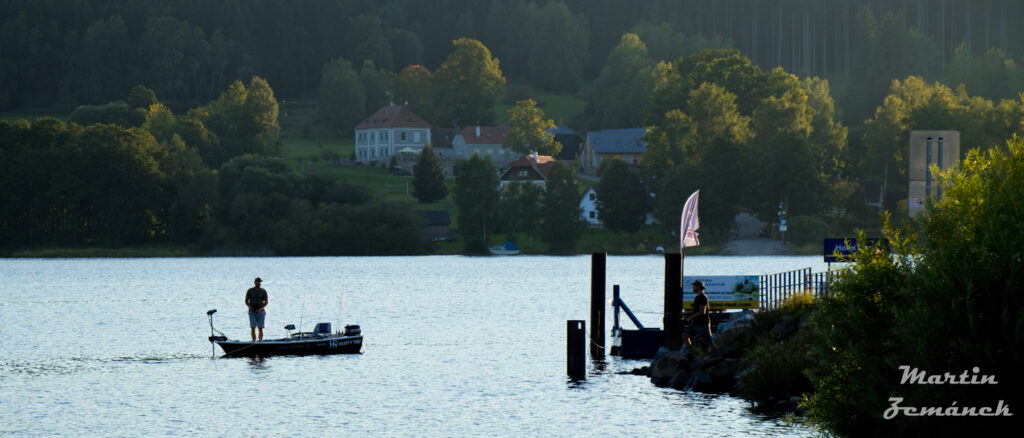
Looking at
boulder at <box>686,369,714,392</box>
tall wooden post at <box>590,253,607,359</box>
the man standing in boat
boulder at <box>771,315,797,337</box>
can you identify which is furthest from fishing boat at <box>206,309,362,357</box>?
boulder at <box>771,315,797,337</box>

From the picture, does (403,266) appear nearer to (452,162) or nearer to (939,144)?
(452,162)

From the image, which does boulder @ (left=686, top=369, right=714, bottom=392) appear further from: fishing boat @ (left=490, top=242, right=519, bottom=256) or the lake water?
fishing boat @ (left=490, top=242, right=519, bottom=256)

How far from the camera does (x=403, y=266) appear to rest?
12262 cm

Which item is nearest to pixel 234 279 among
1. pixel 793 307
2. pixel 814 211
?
pixel 814 211

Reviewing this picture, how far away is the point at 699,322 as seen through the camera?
3603 cm

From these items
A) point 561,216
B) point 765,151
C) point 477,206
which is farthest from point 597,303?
point 477,206

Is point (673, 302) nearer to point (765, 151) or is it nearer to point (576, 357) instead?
point (576, 357)

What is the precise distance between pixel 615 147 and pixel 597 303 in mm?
155858

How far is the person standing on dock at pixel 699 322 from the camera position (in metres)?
35.8

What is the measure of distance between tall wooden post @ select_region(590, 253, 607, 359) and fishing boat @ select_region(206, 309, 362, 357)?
861 centimetres

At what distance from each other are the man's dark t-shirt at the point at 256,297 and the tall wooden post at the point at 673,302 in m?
13.3

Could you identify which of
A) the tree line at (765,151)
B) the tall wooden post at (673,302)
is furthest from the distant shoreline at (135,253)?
the tall wooden post at (673,302)

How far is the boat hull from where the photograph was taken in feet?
148

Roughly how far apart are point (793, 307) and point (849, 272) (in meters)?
15.8
